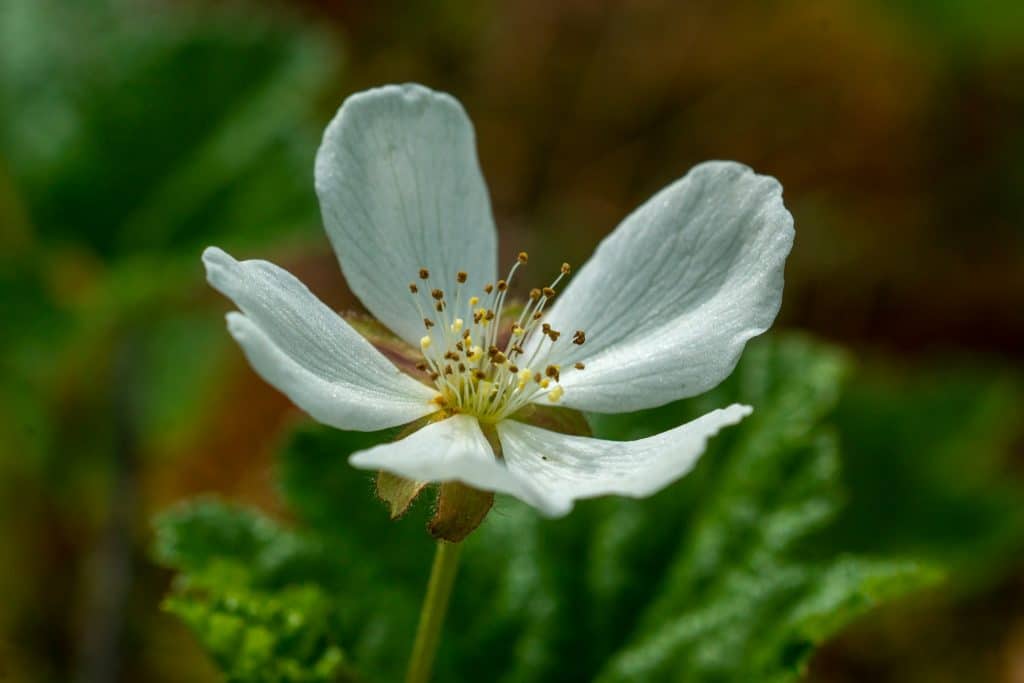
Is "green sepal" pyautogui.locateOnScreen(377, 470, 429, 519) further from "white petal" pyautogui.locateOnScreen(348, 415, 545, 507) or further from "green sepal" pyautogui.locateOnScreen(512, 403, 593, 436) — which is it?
"green sepal" pyautogui.locateOnScreen(512, 403, 593, 436)

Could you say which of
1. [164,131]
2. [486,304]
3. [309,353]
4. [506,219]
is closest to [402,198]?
[486,304]

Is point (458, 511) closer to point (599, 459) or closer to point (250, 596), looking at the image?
point (599, 459)

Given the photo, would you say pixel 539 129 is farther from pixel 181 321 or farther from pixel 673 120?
pixel 181 321

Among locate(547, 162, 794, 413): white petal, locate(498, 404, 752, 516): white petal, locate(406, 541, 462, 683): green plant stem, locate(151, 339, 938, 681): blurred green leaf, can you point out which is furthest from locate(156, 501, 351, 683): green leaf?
locate(547, 162, 794, 413): white petal

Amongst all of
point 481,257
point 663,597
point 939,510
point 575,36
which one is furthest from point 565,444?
point 575,36

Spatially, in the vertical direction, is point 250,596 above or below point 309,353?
below

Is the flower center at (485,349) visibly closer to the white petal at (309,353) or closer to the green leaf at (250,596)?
the white petal at (309,353)

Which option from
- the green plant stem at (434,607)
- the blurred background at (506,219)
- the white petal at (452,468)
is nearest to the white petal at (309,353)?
the white petal at (452,468)
